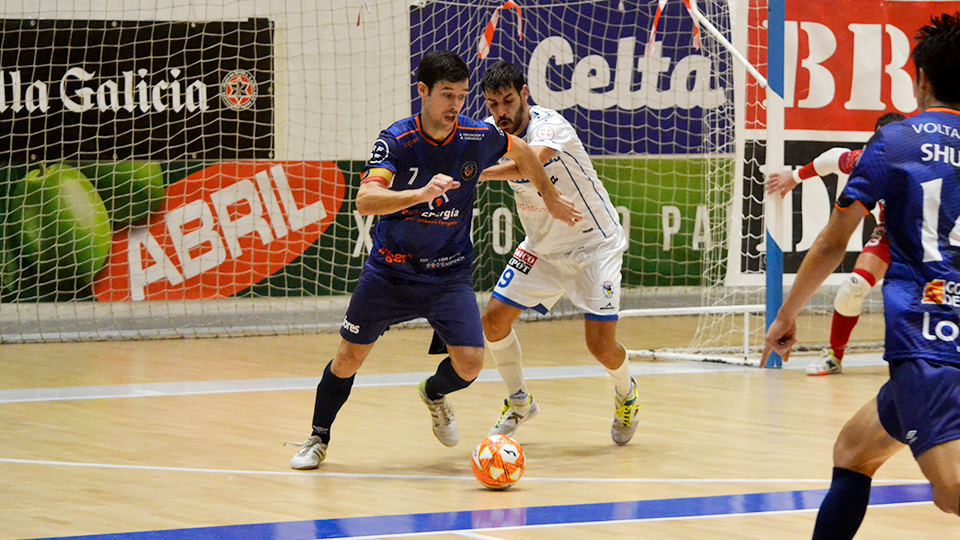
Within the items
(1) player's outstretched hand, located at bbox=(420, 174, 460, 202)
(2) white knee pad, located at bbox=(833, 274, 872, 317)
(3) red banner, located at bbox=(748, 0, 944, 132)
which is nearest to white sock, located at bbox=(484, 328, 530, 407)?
(1) player's outstretched hand, located at bbox=(420, 174, 460, 202)

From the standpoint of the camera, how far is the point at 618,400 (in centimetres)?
626

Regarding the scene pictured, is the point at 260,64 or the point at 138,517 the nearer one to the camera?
the point at 138,517

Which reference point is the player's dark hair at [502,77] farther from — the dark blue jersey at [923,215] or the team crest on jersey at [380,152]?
the dark blue jersey at [923,215]

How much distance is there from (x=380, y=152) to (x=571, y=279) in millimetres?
1581

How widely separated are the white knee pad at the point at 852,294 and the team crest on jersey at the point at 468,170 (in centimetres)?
388

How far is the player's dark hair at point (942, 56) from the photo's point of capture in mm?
2871

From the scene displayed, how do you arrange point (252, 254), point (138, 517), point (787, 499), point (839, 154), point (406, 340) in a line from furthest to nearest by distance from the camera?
point (252, 254)
point (406, 340)
point (839, 154)
point (787, 499)
point (138, 517)

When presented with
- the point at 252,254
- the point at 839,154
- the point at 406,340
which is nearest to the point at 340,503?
the point at 839,154

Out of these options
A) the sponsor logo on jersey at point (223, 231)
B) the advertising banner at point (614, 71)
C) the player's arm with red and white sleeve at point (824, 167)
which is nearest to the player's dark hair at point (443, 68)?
the player's arm with red and white sleeve at point (824, 167)

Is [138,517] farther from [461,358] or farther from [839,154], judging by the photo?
[839,154]

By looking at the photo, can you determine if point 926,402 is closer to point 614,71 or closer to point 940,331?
point 940,331

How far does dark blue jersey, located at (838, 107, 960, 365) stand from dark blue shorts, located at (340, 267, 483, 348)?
287cm

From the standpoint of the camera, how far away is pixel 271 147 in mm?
12445

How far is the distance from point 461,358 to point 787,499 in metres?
1.66
